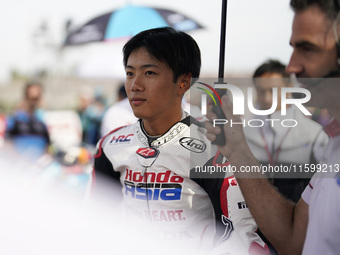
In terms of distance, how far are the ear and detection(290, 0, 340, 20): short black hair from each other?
727 mm

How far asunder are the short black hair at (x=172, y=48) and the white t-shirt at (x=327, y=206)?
753 mm

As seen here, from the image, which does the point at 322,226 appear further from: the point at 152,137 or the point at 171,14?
the point at 171,14

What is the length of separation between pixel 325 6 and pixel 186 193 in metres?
0.90

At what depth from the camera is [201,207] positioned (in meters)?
1.73

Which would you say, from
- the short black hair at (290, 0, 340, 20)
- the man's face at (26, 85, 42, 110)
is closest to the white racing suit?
the short black hair at (290, 0, 340, 20)

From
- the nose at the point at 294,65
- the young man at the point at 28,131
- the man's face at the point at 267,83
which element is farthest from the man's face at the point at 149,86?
the young man at the point at 28,131

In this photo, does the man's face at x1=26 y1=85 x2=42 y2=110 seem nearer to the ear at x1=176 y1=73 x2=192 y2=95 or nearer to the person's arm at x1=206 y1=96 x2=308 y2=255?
the ear at x1=176 y1=73 x2=192 y2=95

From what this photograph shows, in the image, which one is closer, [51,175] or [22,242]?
[22,242]

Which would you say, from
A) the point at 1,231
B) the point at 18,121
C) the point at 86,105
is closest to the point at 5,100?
the point at 86,105

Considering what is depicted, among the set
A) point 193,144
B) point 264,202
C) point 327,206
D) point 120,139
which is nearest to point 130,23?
point 120,139

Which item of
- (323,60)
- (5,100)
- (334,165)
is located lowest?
(5,100)

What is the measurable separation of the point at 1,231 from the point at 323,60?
1804 mm

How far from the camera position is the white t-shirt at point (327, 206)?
1.16 metres

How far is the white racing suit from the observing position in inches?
62.5
